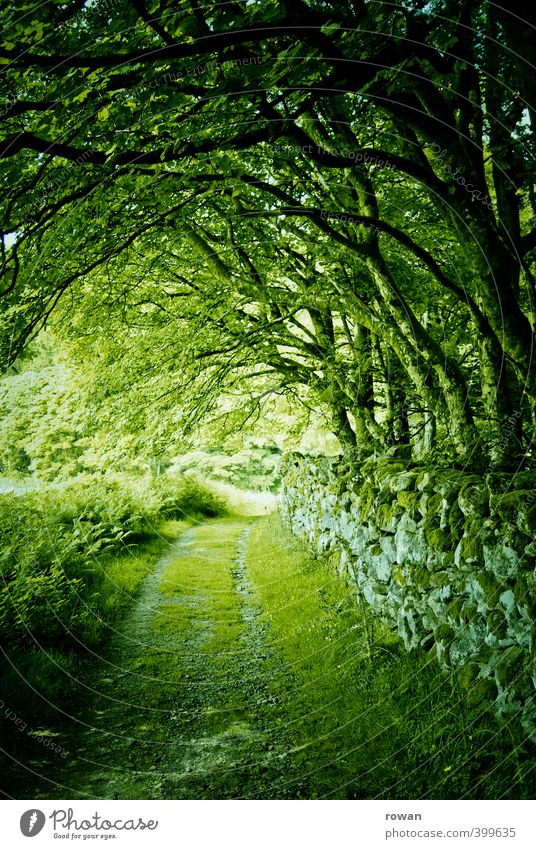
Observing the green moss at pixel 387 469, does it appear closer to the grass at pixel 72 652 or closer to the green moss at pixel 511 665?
the green moss at pixel 511 665

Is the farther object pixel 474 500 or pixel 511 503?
pixel 474 500

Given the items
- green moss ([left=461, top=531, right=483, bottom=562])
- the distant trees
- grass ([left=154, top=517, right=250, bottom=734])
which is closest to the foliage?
grass ([left=154, top=517, right=250, bottom=734])

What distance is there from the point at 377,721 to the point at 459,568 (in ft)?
4.98

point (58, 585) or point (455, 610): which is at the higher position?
point (58, 585)

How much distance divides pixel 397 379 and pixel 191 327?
442 centimetres

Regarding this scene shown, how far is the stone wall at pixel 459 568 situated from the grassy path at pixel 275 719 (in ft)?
0.89

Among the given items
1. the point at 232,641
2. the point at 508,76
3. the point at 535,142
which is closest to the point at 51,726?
the point at 232,641

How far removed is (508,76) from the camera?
231 inches

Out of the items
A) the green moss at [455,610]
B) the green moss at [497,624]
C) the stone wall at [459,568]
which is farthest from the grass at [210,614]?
the green moss at [497,624]

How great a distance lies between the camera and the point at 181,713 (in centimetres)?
534

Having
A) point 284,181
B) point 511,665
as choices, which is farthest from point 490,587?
point 284,181

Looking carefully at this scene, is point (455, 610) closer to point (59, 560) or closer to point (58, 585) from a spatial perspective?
point (58, 585)

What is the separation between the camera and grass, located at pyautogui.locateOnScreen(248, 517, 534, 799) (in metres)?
3.71

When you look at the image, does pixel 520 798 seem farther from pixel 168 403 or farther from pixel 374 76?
pixel 168 403
